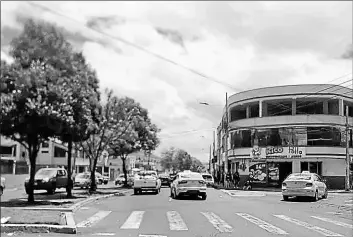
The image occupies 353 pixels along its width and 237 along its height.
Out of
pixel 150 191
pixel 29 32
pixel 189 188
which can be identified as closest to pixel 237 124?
pixel 150 191

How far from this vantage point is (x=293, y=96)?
46219 mm

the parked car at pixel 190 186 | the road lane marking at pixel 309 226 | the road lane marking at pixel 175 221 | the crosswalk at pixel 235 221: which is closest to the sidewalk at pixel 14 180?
the parked car at pixel 190 186

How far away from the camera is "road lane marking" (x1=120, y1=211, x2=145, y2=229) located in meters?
14.0

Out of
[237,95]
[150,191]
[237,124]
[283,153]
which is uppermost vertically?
[237,95]

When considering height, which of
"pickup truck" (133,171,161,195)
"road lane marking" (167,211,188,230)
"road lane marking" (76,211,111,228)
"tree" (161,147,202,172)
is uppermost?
"tree" (161,147,202,172)

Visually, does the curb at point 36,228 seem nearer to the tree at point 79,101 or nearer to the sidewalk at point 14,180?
the tree at point 79,101

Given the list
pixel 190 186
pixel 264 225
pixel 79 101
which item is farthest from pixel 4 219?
pixel 190 186

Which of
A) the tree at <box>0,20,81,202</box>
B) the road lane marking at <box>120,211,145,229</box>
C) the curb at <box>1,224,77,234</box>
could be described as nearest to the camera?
the curb at <box>1,224,77,234</box>

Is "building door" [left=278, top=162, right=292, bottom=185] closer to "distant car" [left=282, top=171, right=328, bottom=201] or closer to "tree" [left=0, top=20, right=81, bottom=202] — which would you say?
"distant car" [left=282, top=171, right=328, bottom=201]

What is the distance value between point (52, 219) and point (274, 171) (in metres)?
35.5

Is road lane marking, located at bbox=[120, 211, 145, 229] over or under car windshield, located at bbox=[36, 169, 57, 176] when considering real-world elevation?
under

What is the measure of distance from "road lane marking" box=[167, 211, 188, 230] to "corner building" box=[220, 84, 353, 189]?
2962 centimetres

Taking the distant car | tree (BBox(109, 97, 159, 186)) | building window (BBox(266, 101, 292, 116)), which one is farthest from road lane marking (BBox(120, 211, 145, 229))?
building window (BBox(266, 101, 292, 116))

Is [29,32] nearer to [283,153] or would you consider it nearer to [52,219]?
[52,219]
